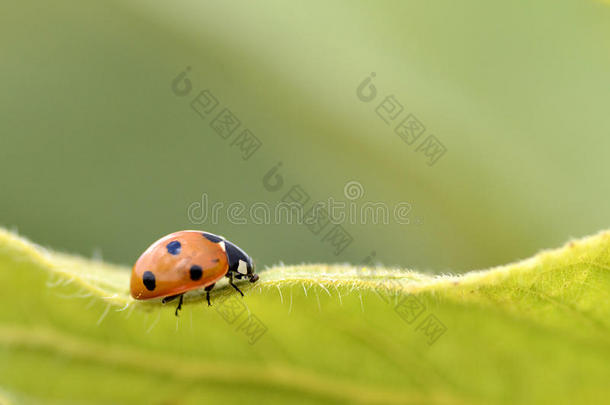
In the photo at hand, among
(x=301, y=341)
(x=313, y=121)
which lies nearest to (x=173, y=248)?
(x=301, y=341)

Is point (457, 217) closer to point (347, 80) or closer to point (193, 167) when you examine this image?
point (347, 80)

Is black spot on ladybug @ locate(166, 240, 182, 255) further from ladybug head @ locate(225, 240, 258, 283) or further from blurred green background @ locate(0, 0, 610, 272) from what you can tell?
blurred green background @ locate(0, 0, 610, 272)

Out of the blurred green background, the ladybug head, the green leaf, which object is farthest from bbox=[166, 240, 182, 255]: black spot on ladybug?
the blurred green background

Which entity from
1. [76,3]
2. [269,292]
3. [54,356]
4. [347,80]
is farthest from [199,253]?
[76,3]

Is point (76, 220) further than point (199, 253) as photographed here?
Yes

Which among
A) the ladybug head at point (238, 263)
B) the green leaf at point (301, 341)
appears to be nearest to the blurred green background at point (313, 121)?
the ladybug head at point (238, 263)
